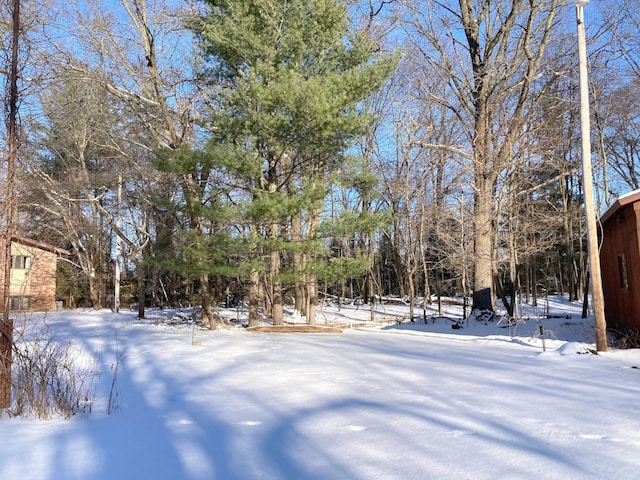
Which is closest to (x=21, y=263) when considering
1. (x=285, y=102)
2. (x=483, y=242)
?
(x=285, y=102)

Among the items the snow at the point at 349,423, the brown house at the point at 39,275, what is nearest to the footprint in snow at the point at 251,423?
the snow at the point at 349,423

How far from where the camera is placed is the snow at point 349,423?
11.3ft

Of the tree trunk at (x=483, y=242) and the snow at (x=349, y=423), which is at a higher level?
the tree trunk at (x=483, y=242)

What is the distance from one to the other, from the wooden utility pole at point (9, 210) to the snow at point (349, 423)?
0.40 metres

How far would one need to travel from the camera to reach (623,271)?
12391mm

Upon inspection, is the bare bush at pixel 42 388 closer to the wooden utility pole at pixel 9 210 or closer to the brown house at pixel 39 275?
the wooden utility pole at pixel 9 210

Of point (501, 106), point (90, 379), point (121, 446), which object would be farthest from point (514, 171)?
point (121, 446)

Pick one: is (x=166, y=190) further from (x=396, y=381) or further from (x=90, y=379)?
(x=396, y=381)

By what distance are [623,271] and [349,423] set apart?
1045 centimetres

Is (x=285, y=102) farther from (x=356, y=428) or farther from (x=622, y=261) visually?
(x=356, y=428)

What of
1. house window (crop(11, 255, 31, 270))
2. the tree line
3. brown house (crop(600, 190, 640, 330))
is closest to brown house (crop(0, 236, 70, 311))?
house window (crop(11, 255, 31, 270))

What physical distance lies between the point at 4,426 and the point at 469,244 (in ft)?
62.3

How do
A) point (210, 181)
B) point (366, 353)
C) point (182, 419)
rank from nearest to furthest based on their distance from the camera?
point (182, 419) → point (366, 353) → point (210, 181)

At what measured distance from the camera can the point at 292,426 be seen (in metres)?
4.51
